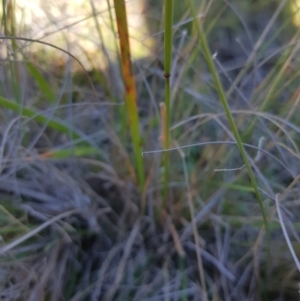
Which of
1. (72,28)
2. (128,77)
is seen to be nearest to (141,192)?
(128,77)

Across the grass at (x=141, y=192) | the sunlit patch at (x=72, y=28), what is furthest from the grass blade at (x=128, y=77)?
the sunlit patch at (x=72, y=28)

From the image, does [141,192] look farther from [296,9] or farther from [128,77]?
[296,9]

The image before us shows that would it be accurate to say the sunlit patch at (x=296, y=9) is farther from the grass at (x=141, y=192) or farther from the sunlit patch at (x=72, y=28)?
the sunlit patch at (x=72, y=28)

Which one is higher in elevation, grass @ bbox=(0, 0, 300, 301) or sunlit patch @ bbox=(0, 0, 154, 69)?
sunlit patch @ bbox=(0, 0, 154, 69)

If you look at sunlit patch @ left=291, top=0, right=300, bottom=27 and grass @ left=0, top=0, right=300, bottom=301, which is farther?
sunlit patch @ left=291, top=0, right=300, bottom=27

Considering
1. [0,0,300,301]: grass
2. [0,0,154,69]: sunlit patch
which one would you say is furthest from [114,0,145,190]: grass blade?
[0,0,154,69]: sunlit patch

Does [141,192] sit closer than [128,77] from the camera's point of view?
No

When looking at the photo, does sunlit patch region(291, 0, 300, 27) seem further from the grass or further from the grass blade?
the grass blade

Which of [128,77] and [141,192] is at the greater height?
[128,77]
